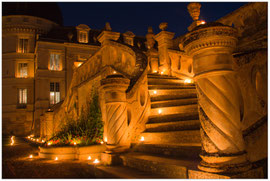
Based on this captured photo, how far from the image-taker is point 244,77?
395 cm

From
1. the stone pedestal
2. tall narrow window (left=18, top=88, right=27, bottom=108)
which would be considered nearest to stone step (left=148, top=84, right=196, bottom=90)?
the stone pedestal

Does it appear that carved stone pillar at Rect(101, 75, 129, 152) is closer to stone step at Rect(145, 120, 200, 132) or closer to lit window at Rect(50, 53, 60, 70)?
stone step at Rect(145, 120, 200, 132)

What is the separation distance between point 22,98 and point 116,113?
2545cm

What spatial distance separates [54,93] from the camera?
26.7 meters

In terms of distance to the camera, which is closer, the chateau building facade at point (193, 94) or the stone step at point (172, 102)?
the chateau building facade at point (193, 94)

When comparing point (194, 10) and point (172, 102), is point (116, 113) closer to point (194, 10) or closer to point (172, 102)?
point (172, 102)

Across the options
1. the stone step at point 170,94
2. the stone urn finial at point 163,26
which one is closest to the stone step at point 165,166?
the stone step at point 170,94

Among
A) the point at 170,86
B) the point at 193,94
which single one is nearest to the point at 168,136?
the point at 193,94

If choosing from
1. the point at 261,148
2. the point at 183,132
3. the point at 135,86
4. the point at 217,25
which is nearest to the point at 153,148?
the point at 183,132

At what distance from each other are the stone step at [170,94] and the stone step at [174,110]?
21.5 inches

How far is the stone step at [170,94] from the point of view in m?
7.33

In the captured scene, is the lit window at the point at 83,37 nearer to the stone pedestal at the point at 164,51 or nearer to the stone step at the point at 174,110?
the stone pedestal at the point at 164,51

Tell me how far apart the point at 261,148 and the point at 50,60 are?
87.2ft

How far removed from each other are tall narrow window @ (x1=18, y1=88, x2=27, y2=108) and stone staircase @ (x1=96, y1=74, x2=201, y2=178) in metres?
23.6
